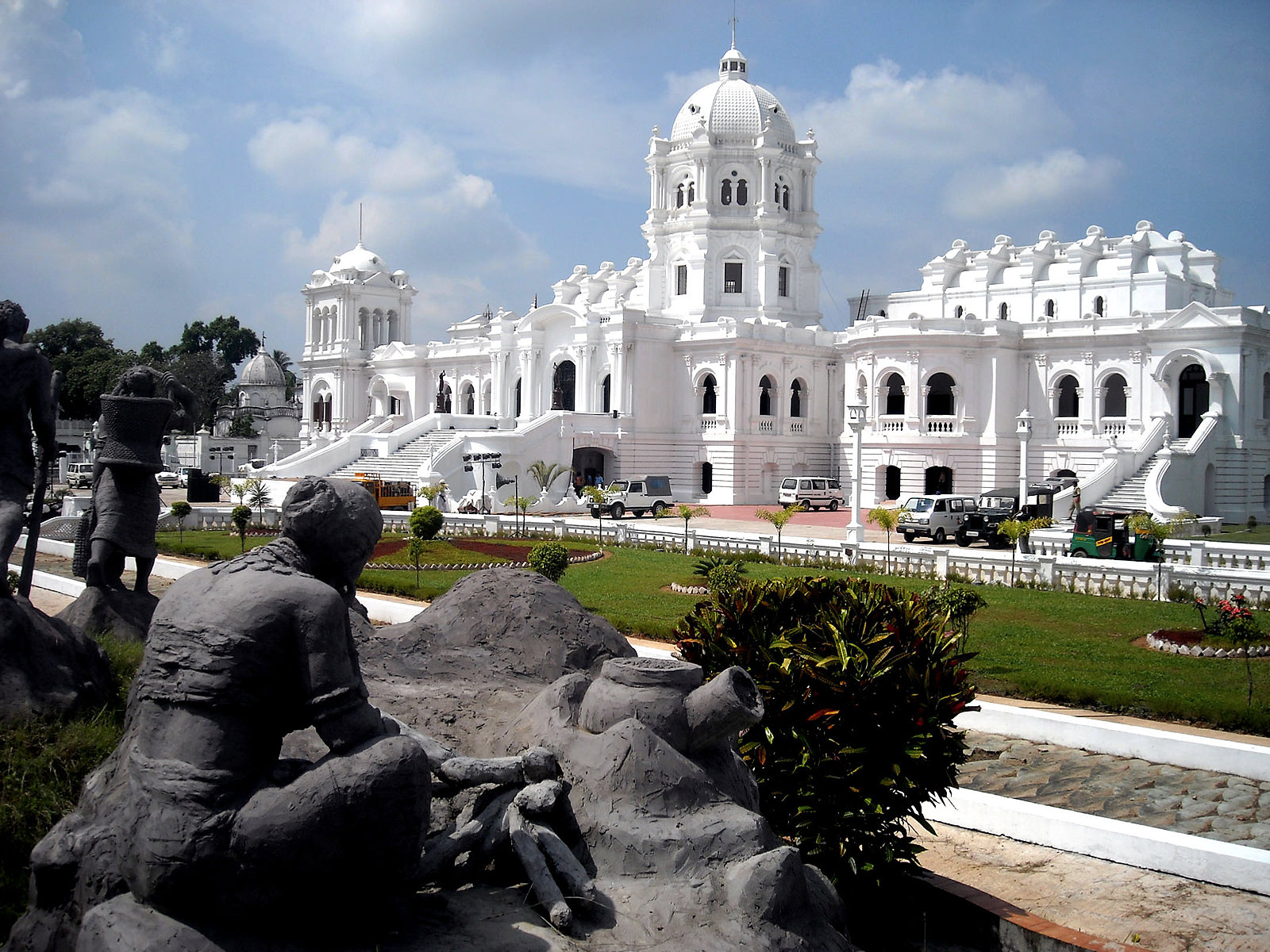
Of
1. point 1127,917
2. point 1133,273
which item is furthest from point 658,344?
point 1127,917

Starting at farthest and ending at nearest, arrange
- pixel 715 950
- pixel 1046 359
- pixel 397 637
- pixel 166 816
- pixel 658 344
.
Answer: pixel 658 344 → pixel 1046 359 → pixel 397 637 → pixel 715 950 → pixel 166 816

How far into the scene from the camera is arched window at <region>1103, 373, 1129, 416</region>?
4175 centimetres

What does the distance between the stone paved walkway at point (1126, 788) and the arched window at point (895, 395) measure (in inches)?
1329

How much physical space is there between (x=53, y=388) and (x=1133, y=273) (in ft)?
140

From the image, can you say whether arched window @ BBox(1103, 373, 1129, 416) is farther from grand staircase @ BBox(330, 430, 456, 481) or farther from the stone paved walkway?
the stone paved walkway

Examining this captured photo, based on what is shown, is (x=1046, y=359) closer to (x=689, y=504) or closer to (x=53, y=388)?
(x=689, y=504)

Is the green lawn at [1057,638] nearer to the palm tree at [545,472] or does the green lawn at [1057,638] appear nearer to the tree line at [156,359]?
the palm tree at [545,472]

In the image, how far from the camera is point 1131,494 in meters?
34.3

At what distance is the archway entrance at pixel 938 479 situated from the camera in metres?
41.3

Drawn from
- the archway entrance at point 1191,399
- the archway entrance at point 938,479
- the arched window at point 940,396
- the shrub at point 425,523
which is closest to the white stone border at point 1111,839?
the shrub at point 425,523

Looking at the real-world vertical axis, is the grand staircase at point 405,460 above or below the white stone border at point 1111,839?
above

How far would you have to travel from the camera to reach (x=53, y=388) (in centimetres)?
892

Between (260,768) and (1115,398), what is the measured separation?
44015 millimetres

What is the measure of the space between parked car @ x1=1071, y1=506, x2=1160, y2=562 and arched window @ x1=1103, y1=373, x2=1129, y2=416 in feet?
66.0
